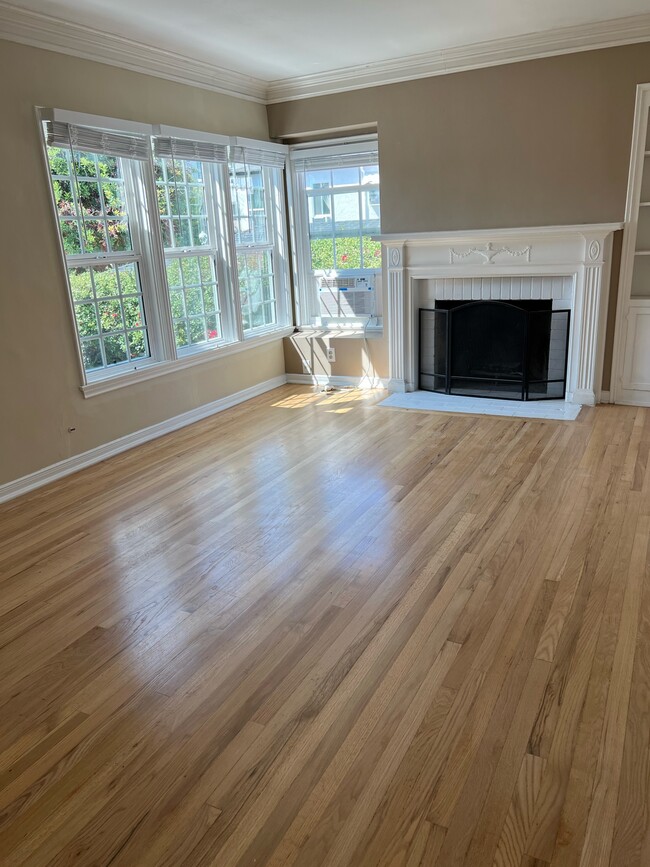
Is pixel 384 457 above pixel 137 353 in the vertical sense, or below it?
below

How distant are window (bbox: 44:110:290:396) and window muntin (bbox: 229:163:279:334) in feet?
0.04

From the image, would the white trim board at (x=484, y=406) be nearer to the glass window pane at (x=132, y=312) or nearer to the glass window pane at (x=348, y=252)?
the glass window pane at (x=348, y=252)

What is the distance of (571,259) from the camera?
16.2ft

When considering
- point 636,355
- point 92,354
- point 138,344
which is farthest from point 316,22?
point 636,355

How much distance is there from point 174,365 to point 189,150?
165 cm

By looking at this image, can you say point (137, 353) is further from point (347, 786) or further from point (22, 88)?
point (347, 786)

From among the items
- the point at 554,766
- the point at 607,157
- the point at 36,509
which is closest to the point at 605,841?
the point at 554,766

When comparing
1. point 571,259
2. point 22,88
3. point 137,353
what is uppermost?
point 22,88

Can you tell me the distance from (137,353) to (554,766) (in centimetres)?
400

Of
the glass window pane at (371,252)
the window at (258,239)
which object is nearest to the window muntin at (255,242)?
the window at (258,239)

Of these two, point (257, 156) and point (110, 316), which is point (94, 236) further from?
point (257, 156)

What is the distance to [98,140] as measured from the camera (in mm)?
4148

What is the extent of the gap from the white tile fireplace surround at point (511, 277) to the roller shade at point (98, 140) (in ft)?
7.01

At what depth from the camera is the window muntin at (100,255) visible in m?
4.16
